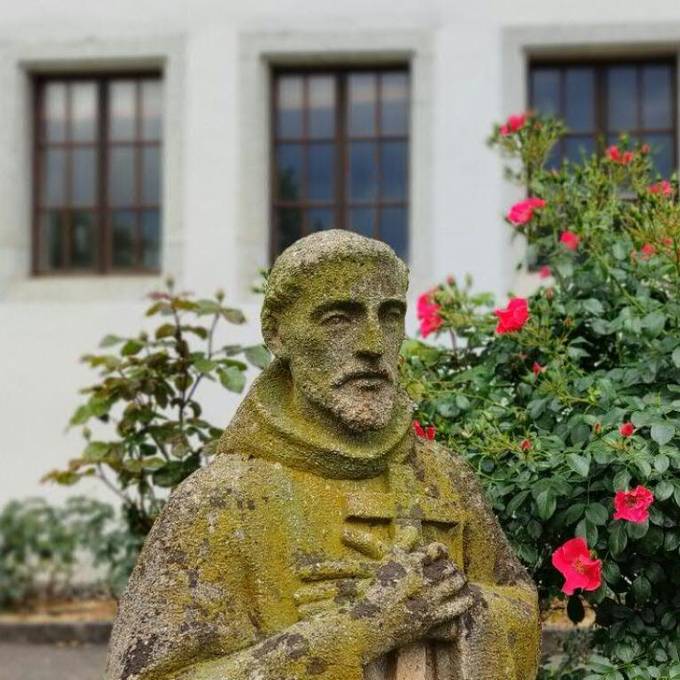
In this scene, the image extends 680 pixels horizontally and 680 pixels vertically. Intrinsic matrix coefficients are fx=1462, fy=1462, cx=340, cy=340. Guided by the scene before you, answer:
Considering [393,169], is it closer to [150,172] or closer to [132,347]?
[150,172]

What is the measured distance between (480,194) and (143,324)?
2644 millimetres

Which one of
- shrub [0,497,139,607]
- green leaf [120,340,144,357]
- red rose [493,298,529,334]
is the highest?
red rose [493,298,529,334]

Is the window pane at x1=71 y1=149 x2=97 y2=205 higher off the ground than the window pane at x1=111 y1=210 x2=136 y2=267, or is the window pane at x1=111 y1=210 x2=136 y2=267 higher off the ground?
the window pane at x1=71 y1=149 x2=97 y2=205

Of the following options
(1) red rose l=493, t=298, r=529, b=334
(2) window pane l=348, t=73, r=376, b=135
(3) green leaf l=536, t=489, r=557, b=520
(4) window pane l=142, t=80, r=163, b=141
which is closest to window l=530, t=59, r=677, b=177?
(2) window pane l=348, t=73, r=376, b=135

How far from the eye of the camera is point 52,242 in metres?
11.6

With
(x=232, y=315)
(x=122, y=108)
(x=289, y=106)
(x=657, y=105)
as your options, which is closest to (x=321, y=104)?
(x=289, y=106)

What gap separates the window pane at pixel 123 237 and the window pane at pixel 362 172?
1770 mm

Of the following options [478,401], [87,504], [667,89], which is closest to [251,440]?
[478,401]

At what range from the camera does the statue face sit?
304 cm

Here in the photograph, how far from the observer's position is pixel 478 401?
4.48m

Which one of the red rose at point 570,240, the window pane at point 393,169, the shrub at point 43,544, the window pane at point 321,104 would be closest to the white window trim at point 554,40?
the window pane at point 393,169

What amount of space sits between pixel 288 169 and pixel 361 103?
756 millimetres

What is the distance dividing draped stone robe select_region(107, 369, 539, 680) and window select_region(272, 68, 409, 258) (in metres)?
8.03

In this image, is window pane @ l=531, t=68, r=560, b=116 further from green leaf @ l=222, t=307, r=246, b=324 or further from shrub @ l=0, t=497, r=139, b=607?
green leaf @ l=222, t=307, r=246, b=324
